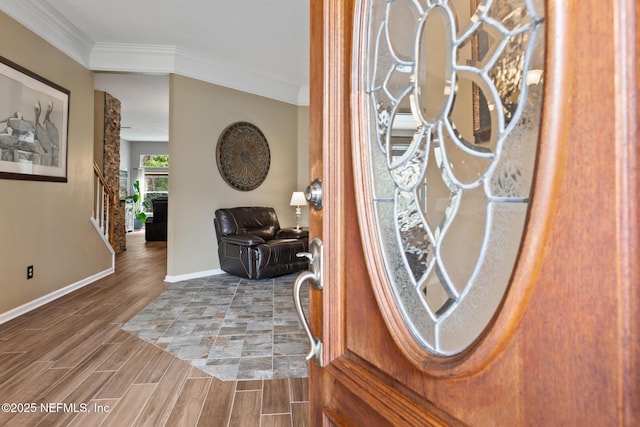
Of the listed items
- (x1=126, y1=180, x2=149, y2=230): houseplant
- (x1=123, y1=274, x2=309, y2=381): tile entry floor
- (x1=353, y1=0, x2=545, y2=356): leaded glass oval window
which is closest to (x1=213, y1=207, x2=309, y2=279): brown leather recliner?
(x1=123, y1=274, x2=309, y2=381): tile entry floor

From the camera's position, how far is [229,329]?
2.78 metres

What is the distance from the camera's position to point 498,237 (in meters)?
0.35

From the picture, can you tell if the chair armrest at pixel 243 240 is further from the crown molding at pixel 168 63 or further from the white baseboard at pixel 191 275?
the crown molding at pixel 168 63

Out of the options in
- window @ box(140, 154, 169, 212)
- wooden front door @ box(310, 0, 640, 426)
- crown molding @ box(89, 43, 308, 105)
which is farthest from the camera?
window @ box(140, 154, 169, 212)

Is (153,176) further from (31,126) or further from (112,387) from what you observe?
(112,387)

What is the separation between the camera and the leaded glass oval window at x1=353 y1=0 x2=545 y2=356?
33 centimetres

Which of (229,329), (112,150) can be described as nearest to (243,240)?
(229,329)

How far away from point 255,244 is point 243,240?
17cm

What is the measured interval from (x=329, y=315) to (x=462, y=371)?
291 millimetres

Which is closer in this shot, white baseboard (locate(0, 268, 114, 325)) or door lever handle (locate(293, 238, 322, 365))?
door lever handle (locate(293, 238, 322, 365))

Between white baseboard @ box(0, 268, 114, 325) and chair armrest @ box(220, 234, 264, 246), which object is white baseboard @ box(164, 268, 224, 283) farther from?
white baseboard @ box(0, 268, 114, 325)

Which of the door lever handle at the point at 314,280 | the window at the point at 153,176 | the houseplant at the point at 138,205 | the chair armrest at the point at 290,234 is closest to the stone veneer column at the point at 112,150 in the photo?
the chair armrest at the point at 290,234

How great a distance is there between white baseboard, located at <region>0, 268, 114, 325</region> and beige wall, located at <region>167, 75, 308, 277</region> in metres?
0.89

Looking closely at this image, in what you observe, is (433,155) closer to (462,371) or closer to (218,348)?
(462,371)
